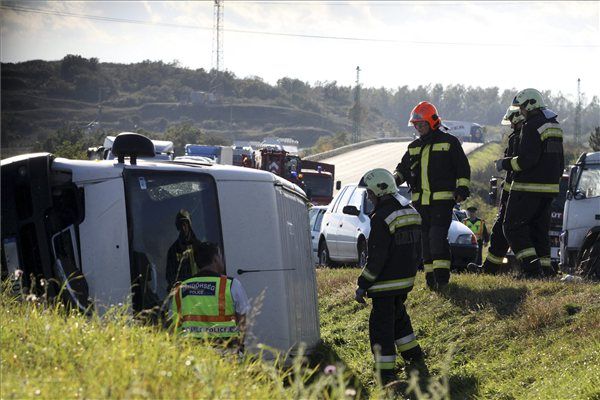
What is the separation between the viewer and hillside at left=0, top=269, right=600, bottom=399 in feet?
17.1

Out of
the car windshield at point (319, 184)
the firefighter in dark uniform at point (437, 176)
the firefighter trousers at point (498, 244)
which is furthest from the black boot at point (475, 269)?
the car windshield at point (319, 184)

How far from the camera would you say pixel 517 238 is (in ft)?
40.9

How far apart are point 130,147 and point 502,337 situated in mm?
4088

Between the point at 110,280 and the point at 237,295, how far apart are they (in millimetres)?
1470

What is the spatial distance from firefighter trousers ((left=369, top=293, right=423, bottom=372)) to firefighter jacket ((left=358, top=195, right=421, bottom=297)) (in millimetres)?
139

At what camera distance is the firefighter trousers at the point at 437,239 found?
12.4 metres

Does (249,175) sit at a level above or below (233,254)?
above

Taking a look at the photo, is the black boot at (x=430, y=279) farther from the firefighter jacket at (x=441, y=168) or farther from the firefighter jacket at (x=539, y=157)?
the firefighter jacket at (x=539, y=157)

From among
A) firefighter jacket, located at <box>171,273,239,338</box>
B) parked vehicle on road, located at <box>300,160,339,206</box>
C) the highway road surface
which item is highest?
firefighter jacket, located at <box>171,273,239,338</box>

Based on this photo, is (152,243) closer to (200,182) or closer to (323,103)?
(200,182)

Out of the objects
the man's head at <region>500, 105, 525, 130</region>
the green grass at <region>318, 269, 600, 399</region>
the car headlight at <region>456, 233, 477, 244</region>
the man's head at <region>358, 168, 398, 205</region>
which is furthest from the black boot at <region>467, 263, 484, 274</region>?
the car headlight at <region>456, 233, 477, 244</region>

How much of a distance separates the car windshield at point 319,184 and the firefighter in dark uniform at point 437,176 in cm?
2950

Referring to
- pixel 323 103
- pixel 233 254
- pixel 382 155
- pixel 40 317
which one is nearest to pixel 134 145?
pixel 233 254

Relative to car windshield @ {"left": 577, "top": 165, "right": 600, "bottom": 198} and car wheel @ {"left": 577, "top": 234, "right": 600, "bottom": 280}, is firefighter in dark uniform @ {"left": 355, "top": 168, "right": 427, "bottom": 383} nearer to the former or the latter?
car wheel @ {"left": 577, "top": 234, "right": 600, "bottom": 280}
